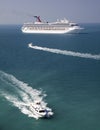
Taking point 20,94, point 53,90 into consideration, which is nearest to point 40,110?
point 20,94

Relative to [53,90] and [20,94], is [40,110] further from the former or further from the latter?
[53,90]

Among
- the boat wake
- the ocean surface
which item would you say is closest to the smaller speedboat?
the boat wake

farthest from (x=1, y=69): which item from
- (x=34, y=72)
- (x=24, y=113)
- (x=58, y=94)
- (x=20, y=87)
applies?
(x=24, y=113)

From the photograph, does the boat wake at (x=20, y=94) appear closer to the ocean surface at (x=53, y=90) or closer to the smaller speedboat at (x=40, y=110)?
the ocean surface at (x=53, y=90)

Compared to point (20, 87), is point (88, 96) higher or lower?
lower

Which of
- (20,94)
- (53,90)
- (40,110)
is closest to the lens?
(40,110)

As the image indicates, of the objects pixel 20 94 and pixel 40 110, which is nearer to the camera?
pixel 40 110

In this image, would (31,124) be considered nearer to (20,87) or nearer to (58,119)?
(58,119)
